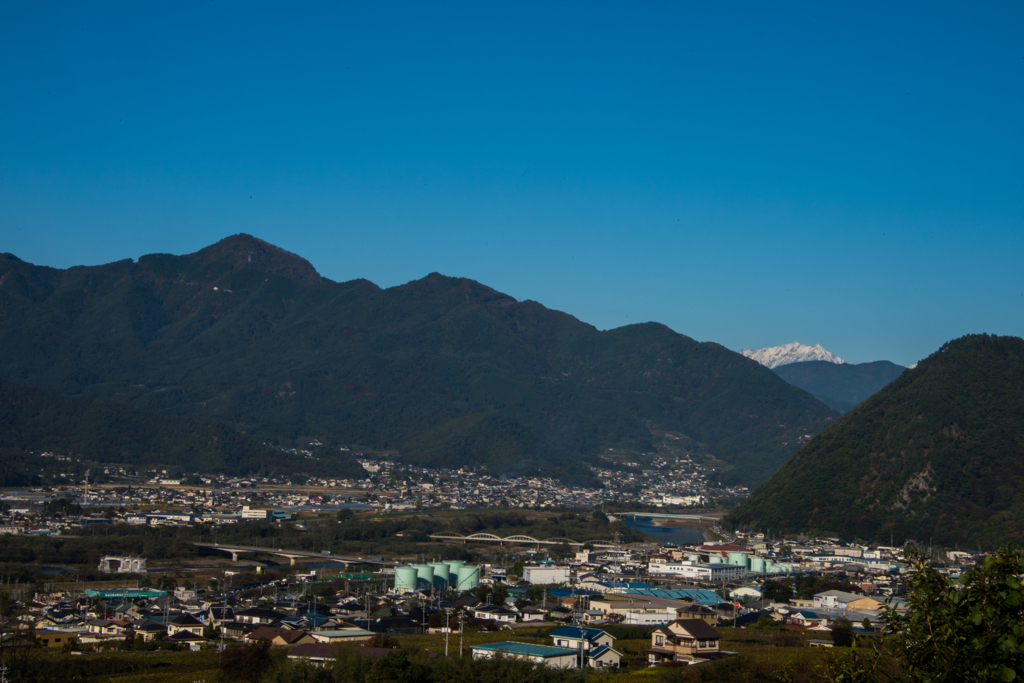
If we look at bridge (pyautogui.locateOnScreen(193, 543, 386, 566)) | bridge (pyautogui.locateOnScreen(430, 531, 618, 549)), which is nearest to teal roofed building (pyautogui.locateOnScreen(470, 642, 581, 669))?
bridge (pyautogui.locateOnScreen(193, 543, 386, 566))

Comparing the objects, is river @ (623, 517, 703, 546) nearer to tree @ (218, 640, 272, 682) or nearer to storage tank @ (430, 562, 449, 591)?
storage tank @ (430, 562, 449, 591)

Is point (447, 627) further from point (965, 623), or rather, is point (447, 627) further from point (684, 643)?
point (965, 623)

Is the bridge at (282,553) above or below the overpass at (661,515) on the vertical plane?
below

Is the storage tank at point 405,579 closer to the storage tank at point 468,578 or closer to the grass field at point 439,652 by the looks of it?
the storage tank at point 468,578

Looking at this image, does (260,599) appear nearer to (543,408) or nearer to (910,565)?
(910,565)

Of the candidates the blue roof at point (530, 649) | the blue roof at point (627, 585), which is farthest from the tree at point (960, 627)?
the blue roof at point (627, 585)

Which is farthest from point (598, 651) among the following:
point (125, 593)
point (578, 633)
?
point (125, 593)

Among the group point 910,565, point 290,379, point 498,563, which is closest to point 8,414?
point 290,379
